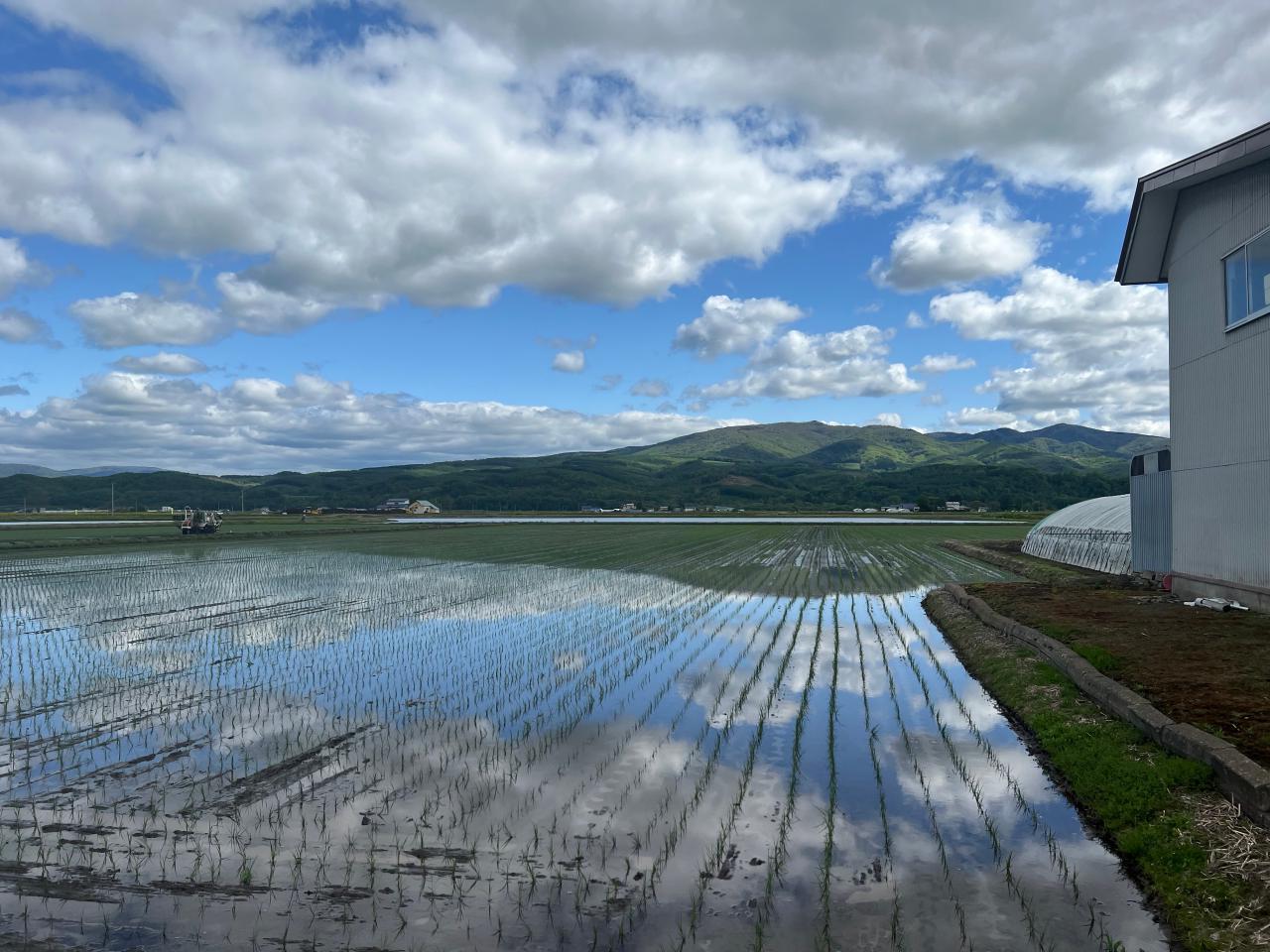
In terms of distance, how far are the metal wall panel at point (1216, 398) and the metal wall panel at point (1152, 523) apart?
90 cm

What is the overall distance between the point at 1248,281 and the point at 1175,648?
750 centimetres

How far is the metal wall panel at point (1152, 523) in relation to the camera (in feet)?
62.5

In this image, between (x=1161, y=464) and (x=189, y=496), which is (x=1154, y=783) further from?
(x=189, y=496)

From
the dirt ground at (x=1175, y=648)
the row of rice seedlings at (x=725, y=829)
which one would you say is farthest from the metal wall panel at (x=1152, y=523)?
the row of rice seedlings at (x=725, y=829)

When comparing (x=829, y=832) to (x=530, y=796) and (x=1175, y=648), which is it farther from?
(x=1175, y=648)

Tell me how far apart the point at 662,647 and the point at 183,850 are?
9246mm

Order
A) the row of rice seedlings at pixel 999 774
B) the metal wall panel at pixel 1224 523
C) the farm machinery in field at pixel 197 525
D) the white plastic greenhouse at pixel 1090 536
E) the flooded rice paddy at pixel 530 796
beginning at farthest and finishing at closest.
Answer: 1. the farm machinery in field at pixel 197 525
2. the white plastic greenhouse at pixel 1090 536
3. the metal wall panel at pixel 1224 523
4. the row of rice seedlings at pixel 999 774
5. the flooded rice paddy at pixel 530 796

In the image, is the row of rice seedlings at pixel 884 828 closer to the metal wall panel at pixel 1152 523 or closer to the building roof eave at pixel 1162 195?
the metal wall panel at pixel 1152 523

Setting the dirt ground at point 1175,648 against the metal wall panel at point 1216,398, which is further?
the metal wall panel at point 1216,398

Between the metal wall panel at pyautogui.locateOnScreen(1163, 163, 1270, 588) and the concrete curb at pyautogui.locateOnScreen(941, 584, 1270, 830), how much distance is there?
533 centimetres

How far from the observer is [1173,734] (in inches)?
298

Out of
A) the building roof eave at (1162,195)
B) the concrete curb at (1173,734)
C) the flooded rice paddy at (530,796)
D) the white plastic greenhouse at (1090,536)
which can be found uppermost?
the building roof eave at (1162,195)

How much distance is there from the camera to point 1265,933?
15.2 feet

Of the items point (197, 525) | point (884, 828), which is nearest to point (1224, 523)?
point (884, 828)
